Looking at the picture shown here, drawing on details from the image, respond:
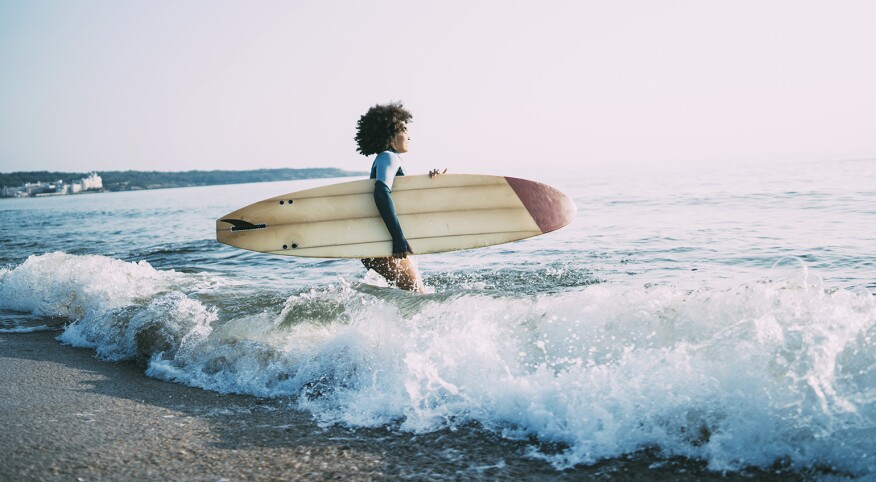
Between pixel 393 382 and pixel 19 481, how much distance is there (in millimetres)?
1797

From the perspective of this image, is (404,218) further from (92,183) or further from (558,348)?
(92,183)

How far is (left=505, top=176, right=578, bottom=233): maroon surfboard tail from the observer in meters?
6.14

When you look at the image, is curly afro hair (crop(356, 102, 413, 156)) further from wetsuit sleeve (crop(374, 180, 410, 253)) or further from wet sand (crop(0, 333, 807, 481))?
wet sand (crop(0, 333, 807, 481))

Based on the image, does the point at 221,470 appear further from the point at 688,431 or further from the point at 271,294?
the point at 271,294

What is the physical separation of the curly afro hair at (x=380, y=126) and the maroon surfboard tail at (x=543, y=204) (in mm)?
1535

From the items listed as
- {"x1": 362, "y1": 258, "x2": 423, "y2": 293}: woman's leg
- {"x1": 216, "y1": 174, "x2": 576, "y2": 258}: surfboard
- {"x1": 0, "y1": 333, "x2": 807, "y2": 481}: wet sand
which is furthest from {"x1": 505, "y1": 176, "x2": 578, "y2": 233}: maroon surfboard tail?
{"x1": 0, "y1": 333, "x2": 807, "y2": 481}: wet sand

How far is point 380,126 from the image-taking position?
17.1 feet

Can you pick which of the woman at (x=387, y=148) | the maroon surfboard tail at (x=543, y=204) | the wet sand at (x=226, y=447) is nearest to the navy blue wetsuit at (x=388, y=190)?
the woman at (x=387, y=148)

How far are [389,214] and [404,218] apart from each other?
485 mm

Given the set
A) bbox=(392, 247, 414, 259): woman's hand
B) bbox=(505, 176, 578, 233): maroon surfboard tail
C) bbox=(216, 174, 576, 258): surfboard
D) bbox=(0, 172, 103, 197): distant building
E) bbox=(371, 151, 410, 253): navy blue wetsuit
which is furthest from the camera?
bbox=(0, 172, 103, 197): distant building

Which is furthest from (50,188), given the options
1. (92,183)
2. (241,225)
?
(241,225)

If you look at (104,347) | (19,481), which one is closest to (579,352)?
(19,481)

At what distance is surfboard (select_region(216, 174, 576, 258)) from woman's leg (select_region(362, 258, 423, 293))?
14 cm

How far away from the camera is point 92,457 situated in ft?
8.71
